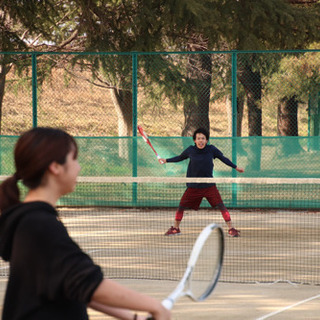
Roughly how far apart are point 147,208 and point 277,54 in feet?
12.5

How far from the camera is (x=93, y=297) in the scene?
1975mm

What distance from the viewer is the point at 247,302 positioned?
634 centimetres

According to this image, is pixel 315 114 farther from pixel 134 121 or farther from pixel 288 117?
pixel 288 117

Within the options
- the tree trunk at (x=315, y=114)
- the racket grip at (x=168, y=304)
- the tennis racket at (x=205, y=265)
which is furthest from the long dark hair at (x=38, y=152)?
the tree trunk at (x=315, y=114)

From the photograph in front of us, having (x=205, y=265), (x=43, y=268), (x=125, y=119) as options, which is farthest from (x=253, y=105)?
(x=43, y=268)

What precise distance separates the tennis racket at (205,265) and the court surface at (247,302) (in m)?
3.11

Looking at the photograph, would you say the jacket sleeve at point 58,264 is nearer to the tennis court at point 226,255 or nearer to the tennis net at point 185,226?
the tennis court at point 226,255

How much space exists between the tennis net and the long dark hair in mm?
5383

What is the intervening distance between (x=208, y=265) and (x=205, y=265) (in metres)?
0.03

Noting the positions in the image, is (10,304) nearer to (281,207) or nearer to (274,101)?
(281,207)

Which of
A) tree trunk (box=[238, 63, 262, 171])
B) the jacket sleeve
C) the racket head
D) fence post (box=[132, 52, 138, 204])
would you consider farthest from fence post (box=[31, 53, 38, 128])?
the jacket sleeve

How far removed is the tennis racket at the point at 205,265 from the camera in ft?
8.16

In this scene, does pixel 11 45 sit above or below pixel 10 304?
above

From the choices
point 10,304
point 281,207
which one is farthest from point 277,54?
point 10,304
